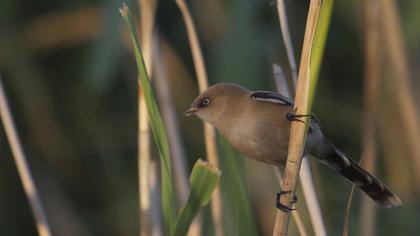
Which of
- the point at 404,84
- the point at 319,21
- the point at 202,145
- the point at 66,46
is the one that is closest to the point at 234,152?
the point at 319,21

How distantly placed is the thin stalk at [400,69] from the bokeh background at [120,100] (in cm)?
34

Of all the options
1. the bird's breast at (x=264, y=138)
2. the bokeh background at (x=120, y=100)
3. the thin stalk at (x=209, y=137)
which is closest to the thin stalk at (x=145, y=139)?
the thin stalk at (x=209, y=137)

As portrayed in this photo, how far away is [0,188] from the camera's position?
15.5 ft

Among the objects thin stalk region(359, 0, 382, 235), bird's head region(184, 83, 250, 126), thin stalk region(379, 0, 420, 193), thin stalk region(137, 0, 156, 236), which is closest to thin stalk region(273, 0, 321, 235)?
bird's head region(184, 83, 250, 126)

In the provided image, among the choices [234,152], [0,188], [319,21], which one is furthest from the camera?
[0,188]

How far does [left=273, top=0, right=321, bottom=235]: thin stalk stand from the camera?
2078 mm

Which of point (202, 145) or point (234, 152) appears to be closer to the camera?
point (234, 152)

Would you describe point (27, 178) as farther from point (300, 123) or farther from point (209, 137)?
point (300, 123)

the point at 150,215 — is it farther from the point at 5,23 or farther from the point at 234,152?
the point at 5,23

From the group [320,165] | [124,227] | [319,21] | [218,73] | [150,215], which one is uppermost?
[319,21]

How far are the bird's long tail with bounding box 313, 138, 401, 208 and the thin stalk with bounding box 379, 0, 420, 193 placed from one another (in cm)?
67

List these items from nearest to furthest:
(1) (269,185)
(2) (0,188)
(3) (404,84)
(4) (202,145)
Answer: (3) (404,84), (1) (269,185), (4) (202,145), (2) (0,188)

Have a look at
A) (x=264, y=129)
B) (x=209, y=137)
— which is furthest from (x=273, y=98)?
(x=209, y=137)

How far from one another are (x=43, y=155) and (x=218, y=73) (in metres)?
1.46
